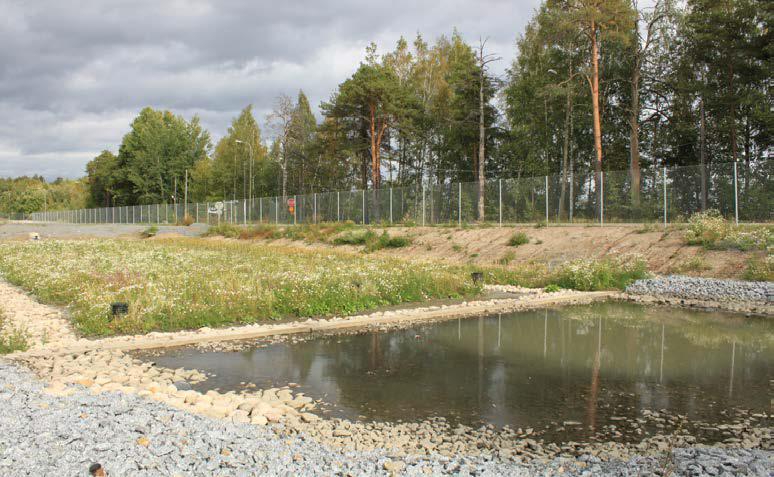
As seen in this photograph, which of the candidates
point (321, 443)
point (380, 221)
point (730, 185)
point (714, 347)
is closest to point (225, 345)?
point (321, 443)

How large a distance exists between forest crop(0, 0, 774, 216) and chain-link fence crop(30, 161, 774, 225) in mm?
520

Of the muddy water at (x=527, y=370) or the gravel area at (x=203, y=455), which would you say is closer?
the gravel area at (x=203, y=455)

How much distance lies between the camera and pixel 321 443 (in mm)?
4727

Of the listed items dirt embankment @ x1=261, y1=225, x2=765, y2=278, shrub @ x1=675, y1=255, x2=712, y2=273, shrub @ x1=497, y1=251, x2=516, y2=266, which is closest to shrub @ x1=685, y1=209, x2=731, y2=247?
dirt embankment @ x1=261, y1=225, x2=765, y2=278

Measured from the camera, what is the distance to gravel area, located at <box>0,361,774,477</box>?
393 centimetres

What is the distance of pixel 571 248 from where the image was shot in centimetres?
2041

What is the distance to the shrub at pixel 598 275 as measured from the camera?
15.1 meters

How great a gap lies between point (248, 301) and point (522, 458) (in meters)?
7.25

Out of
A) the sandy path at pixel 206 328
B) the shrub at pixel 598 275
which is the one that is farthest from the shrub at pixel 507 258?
the sandy path at pixel 206 328

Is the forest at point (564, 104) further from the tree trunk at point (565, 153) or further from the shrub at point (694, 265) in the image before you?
the shrub at point (694, 265)

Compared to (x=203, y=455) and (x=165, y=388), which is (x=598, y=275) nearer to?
(x=165, y=388)

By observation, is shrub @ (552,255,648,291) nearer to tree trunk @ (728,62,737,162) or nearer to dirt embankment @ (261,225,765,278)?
dirt embankment @ (261,225,765,278)

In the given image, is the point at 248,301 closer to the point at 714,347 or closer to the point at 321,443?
the point at 321,443

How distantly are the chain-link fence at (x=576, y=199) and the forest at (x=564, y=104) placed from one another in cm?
52
